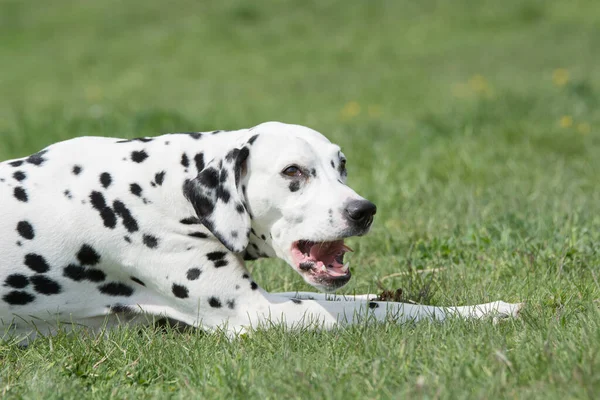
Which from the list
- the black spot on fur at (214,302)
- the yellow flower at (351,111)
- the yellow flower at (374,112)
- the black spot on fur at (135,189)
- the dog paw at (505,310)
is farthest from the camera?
the yellow flower at (374,112)

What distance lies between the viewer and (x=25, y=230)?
390cm

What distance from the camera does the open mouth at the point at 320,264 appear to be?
3.84m

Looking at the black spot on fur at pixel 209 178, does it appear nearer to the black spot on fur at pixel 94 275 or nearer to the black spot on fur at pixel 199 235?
the black spot on fur at pixel 199 235

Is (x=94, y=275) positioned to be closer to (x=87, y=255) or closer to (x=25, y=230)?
(x=87, y=255)

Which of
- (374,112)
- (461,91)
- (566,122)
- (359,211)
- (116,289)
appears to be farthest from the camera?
(461,91)

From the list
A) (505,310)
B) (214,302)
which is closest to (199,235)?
(214,302)

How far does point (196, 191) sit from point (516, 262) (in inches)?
79.8

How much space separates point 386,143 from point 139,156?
485cm

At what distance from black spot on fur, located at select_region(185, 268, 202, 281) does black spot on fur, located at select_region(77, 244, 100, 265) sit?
0.45 metres

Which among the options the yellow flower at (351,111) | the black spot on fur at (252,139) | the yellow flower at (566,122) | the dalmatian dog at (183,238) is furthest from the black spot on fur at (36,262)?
the yellow flower at (351,111)

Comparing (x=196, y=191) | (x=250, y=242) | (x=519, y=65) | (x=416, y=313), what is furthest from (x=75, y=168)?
(x=519, y=65)

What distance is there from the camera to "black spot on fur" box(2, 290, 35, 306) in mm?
3896

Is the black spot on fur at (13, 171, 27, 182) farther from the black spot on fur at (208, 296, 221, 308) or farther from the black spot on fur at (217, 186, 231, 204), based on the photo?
the black spot on fur at (208, 296, 221, 308)

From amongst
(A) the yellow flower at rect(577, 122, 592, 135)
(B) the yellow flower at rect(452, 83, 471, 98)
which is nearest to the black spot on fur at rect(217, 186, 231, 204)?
(A) the yellow flower at rect(577, 122, 592, 135)
